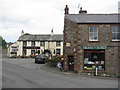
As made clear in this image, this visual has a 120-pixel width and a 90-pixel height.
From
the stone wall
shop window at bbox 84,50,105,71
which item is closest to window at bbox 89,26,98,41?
the stone wall

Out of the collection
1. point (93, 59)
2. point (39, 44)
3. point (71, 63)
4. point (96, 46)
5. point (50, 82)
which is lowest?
point (50, 82)

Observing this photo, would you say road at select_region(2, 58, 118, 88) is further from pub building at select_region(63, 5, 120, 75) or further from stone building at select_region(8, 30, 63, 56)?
stone building at select_region(8, 30, 63, 56)

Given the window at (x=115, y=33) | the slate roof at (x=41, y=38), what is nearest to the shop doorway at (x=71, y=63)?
the window at (x=115, y=33)

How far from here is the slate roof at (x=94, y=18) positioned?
19125 millimetres

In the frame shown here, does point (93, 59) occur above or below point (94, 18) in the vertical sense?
below

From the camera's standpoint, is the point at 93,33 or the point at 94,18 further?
the point at 94,18

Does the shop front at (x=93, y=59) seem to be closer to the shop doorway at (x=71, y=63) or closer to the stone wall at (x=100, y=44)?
the stone wall at (x=100, y=44)

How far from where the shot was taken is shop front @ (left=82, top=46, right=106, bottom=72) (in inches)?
743

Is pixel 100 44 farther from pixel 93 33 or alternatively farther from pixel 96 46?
pixel 93 33

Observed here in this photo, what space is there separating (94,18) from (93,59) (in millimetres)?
5367

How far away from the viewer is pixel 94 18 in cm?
2041

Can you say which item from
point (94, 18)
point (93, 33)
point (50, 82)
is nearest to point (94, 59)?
point (93, 33)

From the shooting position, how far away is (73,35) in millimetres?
20234

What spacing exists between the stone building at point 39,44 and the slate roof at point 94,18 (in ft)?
82.7
